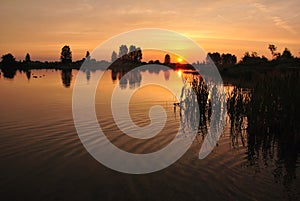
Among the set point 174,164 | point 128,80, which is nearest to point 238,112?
point 174,164

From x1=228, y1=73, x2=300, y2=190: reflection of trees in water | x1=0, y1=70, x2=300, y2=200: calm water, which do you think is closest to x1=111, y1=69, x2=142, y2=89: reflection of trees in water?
x1=0, y1=70, x2=300, y2=200: calm water

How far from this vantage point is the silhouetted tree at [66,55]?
155625mm

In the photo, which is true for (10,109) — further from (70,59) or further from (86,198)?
(70,59)

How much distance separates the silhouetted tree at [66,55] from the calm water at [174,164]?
490ft

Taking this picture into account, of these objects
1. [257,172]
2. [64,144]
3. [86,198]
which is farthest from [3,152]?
[257,172]

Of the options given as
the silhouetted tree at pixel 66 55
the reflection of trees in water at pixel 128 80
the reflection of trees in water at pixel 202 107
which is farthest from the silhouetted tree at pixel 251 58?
the silhouetted tree at pixel 66 55

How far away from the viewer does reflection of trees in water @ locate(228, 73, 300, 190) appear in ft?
31.0

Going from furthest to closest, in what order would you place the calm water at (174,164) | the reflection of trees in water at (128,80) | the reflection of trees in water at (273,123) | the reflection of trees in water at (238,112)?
the reflection of trees in water at (128,80) < the reflection of trees in water at (238,112) < the reflection of trees in water at (273,123) < the calm water at (174,164)

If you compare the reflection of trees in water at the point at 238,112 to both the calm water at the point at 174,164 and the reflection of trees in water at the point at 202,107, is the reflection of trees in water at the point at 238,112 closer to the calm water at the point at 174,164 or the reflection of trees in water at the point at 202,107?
the calm water at the point at 174,164

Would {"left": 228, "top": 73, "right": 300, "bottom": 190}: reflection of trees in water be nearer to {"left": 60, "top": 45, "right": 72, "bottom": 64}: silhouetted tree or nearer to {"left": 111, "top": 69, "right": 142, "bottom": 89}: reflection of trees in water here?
{"left": 111, "top": 69, "right": 142, "bottom": 89}: reflection of trees in water

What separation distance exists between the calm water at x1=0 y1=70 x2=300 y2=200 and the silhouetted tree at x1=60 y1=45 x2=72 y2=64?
149227 millimetres

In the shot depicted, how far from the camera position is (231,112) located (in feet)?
46.2

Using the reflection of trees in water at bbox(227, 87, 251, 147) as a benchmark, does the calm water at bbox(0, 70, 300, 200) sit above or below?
below

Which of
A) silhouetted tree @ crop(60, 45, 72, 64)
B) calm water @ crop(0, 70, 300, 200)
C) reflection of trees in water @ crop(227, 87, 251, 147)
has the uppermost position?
silhouetted tree @ crop(60, 45, 72, 64)
